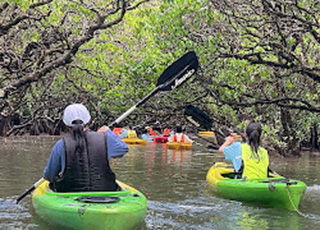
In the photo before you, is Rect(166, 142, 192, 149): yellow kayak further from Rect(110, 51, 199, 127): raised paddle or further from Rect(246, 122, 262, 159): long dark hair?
Rect(246, 122, 262, 159): long dark hair

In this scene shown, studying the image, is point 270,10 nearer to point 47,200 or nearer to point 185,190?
point 185,190

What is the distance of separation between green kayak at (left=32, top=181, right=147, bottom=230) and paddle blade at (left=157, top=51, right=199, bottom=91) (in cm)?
270

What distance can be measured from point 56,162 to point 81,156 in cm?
30

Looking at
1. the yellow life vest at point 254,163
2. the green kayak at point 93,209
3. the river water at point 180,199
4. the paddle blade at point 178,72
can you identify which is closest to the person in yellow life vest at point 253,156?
the yellow life vest at point 254,163

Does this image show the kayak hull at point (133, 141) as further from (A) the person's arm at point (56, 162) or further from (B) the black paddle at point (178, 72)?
(A) the person's arm at point (56, 162)

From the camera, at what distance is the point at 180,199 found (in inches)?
351

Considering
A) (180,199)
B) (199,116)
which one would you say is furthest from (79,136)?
(199,116)

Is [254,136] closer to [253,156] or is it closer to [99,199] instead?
[253,156]

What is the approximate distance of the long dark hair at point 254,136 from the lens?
8.10m

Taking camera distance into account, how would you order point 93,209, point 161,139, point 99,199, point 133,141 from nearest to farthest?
point 93,209
point 99,199
point 133,141
point 161,139

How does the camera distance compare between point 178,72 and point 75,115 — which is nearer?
A: point 75,115

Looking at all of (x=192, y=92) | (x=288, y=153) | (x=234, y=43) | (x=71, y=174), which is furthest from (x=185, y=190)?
(x=288, y=153)

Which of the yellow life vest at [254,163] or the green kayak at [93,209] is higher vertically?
the yellow life vest at [254,163]

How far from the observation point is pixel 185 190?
9.94m
